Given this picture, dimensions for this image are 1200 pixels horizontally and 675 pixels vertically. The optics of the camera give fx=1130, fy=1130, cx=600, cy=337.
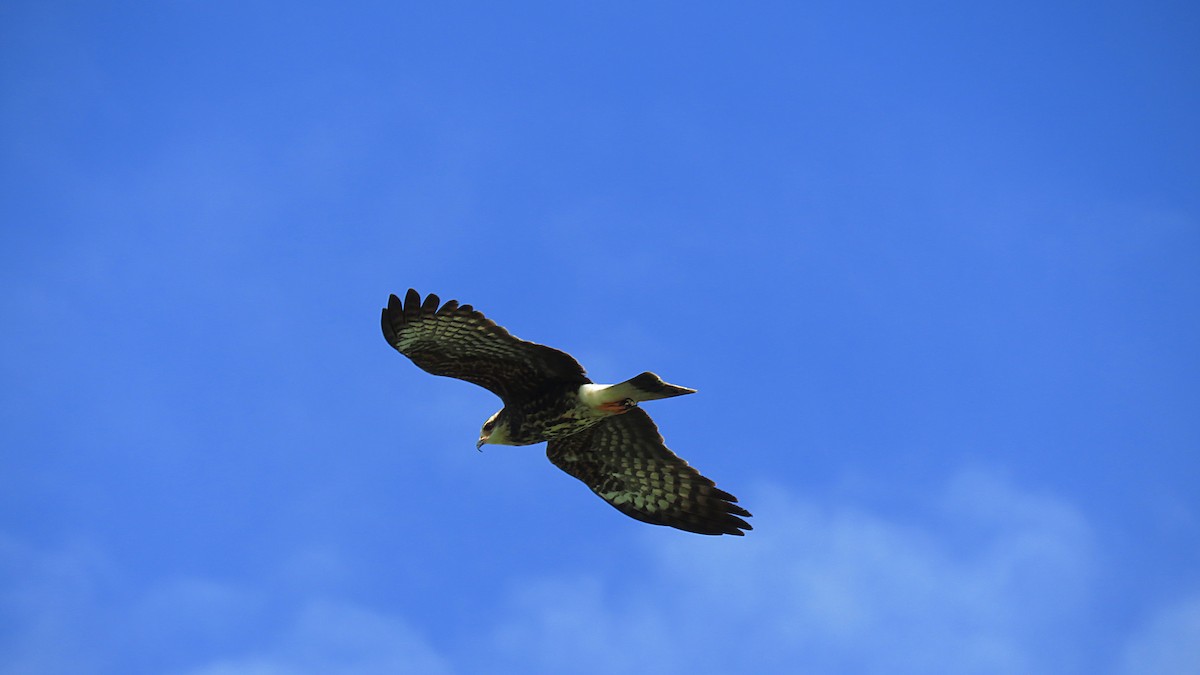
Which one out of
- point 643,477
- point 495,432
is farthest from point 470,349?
point 643,477

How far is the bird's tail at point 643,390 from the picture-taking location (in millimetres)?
11055

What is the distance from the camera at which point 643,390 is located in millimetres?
11273

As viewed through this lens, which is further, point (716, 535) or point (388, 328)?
point (716, 535)

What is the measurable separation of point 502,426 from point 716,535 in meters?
2.82

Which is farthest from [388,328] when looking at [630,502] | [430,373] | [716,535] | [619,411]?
[716,535]

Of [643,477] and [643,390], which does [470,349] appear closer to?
[643,390]

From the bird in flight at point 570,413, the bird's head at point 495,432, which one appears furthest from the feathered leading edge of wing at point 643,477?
the bird's head at point 495,432

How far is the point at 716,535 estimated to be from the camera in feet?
42.4

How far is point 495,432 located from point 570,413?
3.04 ft

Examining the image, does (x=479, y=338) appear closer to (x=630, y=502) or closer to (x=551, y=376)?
(x=551, y=376)

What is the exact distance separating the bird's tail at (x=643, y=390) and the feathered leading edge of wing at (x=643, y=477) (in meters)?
1.12

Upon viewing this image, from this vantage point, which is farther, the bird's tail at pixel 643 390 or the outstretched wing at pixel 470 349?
the outstretched wing at pixel 470 349

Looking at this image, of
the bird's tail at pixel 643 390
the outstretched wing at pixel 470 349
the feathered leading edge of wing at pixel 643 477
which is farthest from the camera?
the feathered leading edge of wing at pixel 643 477

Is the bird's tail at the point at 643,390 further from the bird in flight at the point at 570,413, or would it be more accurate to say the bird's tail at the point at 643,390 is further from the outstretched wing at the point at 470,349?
the outstretched wing at the point at 470,349
